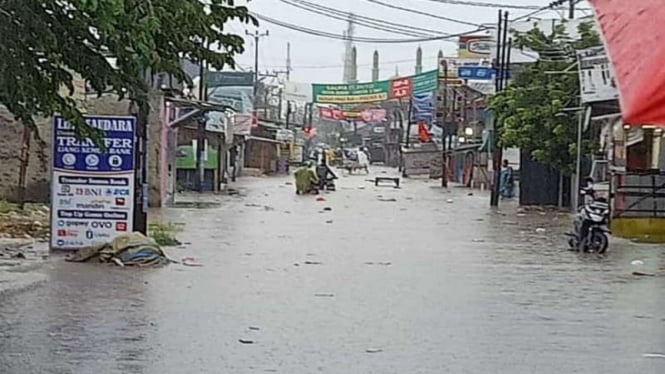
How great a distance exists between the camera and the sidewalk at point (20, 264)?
591 inches

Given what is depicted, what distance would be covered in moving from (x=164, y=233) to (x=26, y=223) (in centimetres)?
353

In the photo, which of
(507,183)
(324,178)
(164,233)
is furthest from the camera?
(324,178)

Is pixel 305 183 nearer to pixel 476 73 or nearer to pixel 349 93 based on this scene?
pixel 476 73

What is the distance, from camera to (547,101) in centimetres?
3925

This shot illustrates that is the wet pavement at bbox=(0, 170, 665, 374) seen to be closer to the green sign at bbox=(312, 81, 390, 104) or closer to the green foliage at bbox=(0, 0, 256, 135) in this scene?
the green foliage at bbox=(0, 0, 256, 135)

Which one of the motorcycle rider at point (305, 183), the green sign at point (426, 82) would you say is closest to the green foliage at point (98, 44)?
the motorcycle rider at point (305, 183)

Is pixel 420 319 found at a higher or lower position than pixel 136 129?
lower

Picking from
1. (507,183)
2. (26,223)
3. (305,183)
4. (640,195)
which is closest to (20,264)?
(26,223)

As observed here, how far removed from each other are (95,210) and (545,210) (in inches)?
953

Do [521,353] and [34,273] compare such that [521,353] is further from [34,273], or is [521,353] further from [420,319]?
[34,273]

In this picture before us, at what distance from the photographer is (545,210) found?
134 feet

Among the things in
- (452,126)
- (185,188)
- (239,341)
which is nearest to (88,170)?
(239,341)

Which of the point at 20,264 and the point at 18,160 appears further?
the point at 18,160

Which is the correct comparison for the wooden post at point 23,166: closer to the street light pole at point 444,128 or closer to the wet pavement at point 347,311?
the wet pavement at point 347,311
